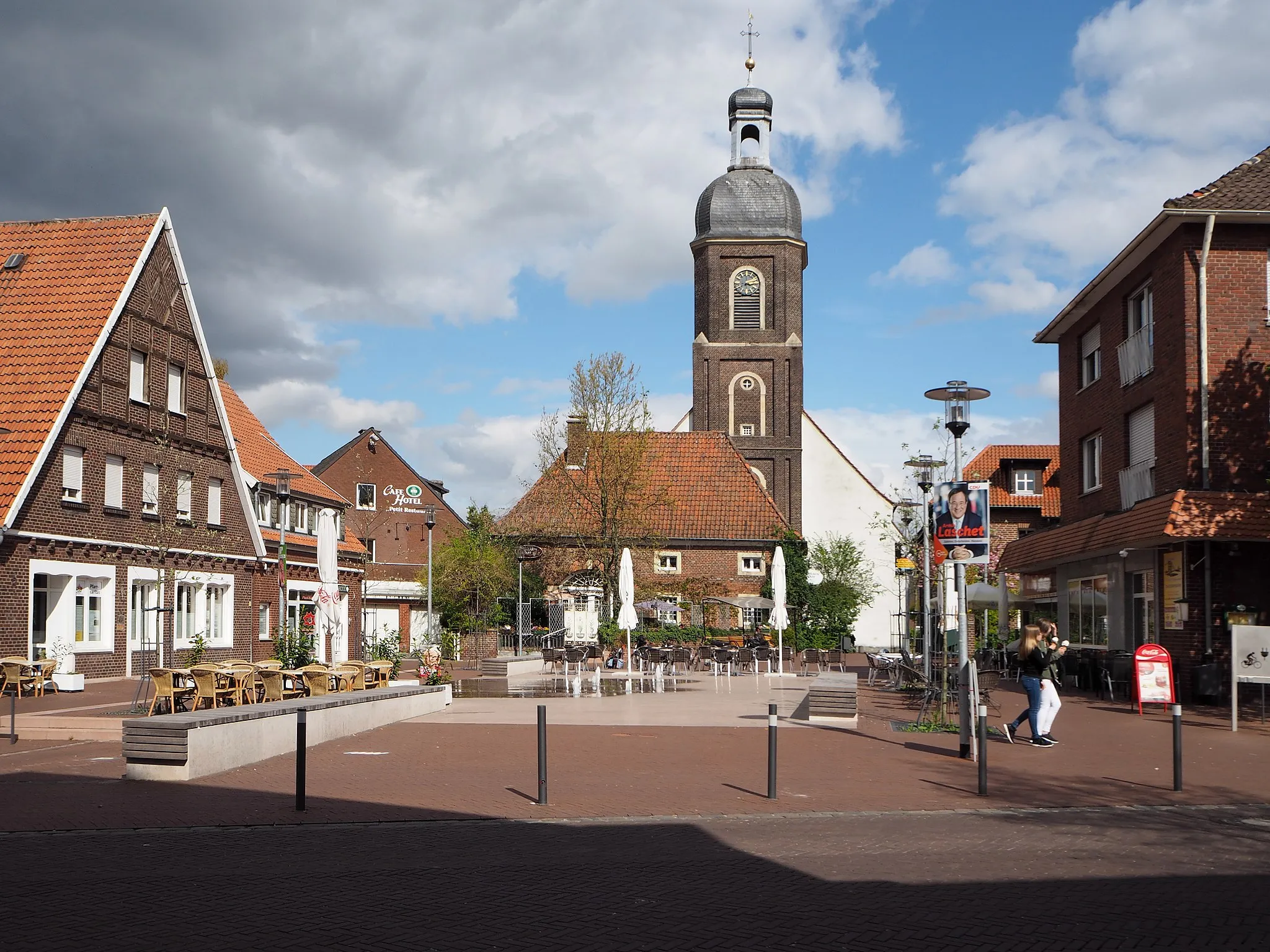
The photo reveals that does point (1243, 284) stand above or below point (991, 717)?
above

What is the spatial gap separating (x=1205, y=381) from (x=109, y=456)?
2420cm

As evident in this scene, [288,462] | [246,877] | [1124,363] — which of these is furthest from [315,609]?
[246,877]

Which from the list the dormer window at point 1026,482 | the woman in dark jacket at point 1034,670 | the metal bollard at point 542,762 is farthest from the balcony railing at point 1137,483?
the dormer window at point 1026,482

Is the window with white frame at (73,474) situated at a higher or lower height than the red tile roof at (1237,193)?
lower

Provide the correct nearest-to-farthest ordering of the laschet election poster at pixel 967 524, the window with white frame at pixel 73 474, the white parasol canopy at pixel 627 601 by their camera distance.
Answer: the laschet election poster at pixel 967 524 < the window with white frame at pixel 73 474 < the white parasol canopy at pixel 627 601

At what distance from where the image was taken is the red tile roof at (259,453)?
3928 centimetres

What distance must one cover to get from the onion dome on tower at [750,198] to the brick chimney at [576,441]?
64.5 ft

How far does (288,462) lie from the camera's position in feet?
138

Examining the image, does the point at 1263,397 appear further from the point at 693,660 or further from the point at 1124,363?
the point at 693,660

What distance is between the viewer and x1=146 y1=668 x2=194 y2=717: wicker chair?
677 inches

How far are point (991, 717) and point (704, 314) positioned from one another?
4526 cm

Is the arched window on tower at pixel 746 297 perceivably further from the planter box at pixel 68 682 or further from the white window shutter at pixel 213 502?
the planter box at pixel 68 682

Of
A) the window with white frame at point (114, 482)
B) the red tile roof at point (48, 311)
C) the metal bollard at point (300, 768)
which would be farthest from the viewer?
the window with white frame at point (114, 482)

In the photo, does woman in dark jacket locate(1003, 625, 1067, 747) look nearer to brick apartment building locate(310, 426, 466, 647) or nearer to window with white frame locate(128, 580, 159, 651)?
window with white frame locate(128, 580, 159, 651)
